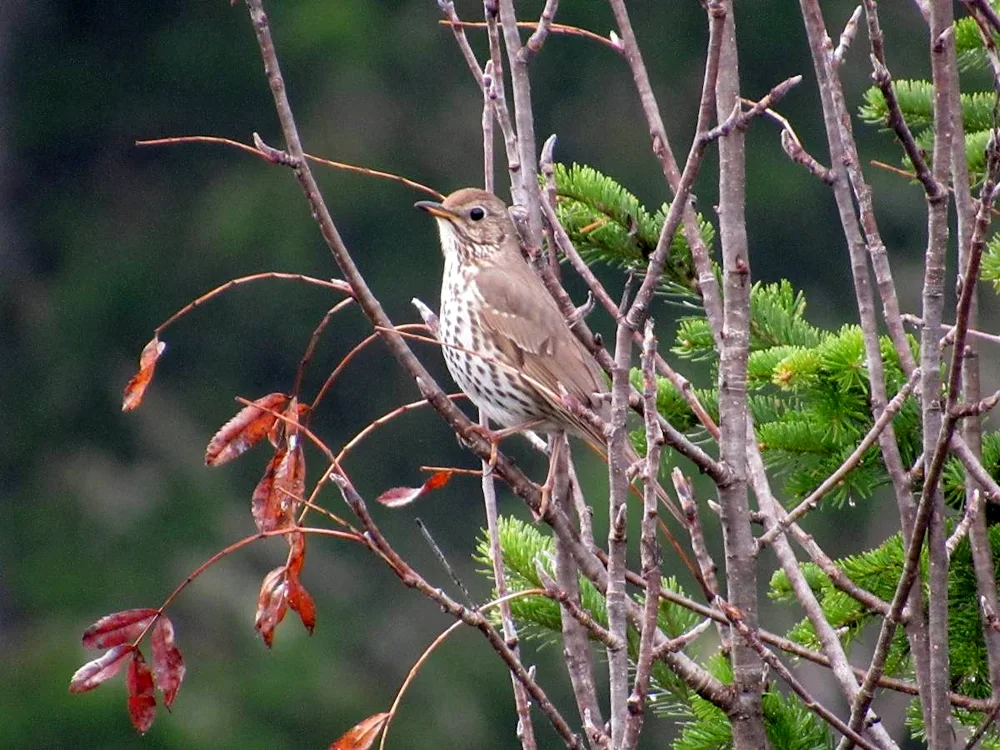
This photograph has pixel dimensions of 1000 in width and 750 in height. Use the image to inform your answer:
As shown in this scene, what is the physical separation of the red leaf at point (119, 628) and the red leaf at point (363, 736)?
0.33 metres

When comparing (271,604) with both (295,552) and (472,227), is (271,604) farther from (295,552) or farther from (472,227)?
(472,227)

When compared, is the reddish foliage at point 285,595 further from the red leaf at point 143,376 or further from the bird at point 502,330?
the bird at point 502,330

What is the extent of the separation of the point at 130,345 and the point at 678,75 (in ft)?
21.0

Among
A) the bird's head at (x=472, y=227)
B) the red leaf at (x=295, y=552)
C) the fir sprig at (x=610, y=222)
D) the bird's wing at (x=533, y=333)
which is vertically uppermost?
the fir sprig at (x=610, y=222)

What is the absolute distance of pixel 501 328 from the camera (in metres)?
4.19

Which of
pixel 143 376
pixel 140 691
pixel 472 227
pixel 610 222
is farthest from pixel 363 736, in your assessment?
pixel 472 227

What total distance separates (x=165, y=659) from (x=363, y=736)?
0.32m

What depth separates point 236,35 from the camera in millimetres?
17953

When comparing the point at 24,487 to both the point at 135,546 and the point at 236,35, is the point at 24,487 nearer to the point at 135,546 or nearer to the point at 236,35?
the point at 135,546

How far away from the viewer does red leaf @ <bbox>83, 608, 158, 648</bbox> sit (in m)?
2.31

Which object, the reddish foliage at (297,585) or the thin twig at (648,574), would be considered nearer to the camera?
the thin twig at (648,574)

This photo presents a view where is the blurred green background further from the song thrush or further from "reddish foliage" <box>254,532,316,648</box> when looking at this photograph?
"reddish foliage" <box>254,532,316,648</box>

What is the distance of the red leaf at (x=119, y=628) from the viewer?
2309 millimetres

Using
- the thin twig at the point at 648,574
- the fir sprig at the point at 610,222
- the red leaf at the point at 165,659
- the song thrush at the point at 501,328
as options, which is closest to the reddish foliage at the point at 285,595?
the red leaf at the point at 165,659
